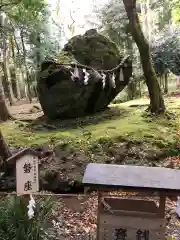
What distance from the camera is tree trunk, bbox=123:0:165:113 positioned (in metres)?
10.2

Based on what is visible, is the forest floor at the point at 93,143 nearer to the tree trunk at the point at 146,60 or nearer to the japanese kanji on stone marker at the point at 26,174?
the tree trunk at the point at 146,60

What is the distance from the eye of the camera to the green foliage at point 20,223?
4.45 metres

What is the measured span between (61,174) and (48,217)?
2494mm

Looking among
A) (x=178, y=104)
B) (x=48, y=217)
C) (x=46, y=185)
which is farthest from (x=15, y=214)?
(x=178, y=104)

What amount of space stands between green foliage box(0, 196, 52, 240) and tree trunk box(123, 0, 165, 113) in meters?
6.49

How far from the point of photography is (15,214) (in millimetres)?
4648

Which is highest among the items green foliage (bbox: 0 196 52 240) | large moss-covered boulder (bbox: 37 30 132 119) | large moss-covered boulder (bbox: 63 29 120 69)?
large moss-covered boulder (bbox: 63 29 120 69)

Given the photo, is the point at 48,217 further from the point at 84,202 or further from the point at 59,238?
the point at 84,202

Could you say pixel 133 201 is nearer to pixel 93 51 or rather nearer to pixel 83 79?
pixel 83 79

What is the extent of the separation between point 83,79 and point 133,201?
6.55 meters

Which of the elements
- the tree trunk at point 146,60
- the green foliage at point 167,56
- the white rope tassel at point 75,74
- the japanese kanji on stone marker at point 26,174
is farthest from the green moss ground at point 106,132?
the green foliage at point 167,56

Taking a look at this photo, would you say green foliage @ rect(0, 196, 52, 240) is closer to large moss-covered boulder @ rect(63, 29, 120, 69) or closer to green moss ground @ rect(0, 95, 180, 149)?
green moss ground @ rect(0, 95, 180, 149)

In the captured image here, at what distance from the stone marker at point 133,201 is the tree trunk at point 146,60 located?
6.41m

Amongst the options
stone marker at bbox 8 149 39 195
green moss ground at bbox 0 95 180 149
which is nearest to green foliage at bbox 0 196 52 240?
stone marker at bbox 8 149 39 195
